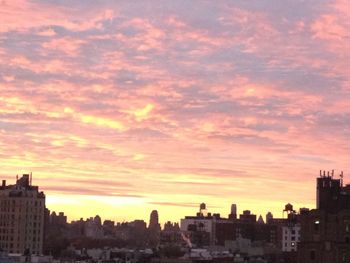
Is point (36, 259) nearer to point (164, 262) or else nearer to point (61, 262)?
point (61, 262)

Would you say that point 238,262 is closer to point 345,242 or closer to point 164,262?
point 164,262

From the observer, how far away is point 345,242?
143 metres

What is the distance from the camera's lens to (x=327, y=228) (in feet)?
474

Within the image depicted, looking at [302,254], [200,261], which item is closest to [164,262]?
[200,261]

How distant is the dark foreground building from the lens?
14312 cm

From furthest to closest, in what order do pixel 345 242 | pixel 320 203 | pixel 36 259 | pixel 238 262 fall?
pixel 238 262, pixel 36 259, pixel 320 203, pixel 345 242

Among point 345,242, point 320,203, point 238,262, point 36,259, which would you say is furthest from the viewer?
point 238,262

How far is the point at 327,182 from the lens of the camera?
154000 mm

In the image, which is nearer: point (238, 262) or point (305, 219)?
point (305, 219)

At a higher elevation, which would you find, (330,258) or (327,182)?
(327,182)

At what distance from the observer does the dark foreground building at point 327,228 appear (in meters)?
143

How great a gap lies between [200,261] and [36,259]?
41.2 metres

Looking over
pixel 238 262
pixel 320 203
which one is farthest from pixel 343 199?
pixel 238 262

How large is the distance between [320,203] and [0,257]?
53601 millimetres
